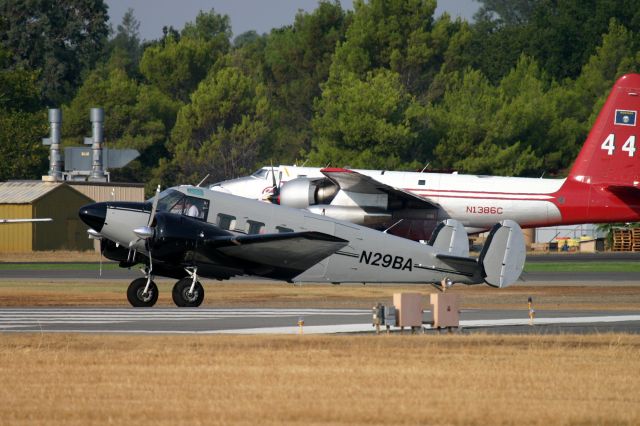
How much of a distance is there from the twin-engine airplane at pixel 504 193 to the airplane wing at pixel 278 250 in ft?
59.2

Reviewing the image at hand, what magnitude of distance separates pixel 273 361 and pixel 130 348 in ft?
9.50

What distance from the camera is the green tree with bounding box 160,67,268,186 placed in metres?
98.8

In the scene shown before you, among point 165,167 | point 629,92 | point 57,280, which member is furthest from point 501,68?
point 57,280

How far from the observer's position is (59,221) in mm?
69375

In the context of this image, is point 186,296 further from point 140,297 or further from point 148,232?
point 148,232

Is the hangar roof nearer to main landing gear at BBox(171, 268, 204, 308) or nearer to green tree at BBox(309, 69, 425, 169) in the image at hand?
green tree at BBox(309, 69, 425, 169)

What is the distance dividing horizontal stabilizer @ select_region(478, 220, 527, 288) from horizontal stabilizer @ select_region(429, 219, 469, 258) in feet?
3.16

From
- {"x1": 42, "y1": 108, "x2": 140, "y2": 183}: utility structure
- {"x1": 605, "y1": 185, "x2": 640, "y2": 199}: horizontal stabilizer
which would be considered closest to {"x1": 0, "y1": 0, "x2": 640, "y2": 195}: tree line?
{"x1": 42, "y1": 108, "x2": 140, "y2": 183}: utility structure

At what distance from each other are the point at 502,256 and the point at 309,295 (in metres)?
10.0

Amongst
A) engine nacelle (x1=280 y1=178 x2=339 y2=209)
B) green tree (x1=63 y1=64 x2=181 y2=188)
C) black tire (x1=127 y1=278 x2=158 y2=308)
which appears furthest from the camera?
green tree (x1=63 y1=64 x2=181 y2=188)

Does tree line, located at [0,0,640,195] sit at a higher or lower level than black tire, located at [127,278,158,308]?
higher

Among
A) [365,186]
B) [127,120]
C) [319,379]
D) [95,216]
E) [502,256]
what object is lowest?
[319,379]

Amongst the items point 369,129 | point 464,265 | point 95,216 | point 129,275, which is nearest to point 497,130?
point 369,129

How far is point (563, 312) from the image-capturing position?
95.5 feet
